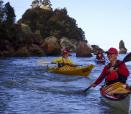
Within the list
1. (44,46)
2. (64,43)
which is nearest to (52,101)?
(44,46)

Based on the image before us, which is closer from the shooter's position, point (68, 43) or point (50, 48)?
point (50, 48)

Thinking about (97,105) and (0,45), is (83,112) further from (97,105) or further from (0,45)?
(0,45)

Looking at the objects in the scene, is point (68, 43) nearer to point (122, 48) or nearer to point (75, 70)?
point (122, 48)

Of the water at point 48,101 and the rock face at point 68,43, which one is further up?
the rock face at point 68,43

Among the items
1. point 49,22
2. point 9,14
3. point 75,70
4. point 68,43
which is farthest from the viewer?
point 49,22

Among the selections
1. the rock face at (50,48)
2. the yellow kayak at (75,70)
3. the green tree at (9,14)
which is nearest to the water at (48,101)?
the yellow kayak at (75,70)

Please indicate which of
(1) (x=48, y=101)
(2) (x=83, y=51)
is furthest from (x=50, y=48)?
(1) (x=48, y=101)

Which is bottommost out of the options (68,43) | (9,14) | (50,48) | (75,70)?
(75,70)

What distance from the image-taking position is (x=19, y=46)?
7806cm

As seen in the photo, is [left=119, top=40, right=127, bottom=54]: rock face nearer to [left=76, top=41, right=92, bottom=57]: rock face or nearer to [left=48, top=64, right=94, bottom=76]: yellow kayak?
[left=76, top=41, right=92, bottom=57]: rock face

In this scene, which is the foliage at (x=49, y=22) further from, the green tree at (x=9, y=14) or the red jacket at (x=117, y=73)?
the red jacket at (x=117, y=73)

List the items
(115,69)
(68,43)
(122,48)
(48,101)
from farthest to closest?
1. (122,48)
2. (68,43)
3. (48,101)
4. (115,69)

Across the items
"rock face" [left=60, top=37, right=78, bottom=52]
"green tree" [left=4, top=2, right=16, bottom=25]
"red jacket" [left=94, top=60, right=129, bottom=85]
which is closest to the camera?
"red jacket" [left=94, top=60, right=129, bottom=85]

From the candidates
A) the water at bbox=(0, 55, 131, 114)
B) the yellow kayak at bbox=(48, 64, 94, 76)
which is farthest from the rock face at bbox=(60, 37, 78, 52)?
the water at bbox=(0, 55, 131, 114)
